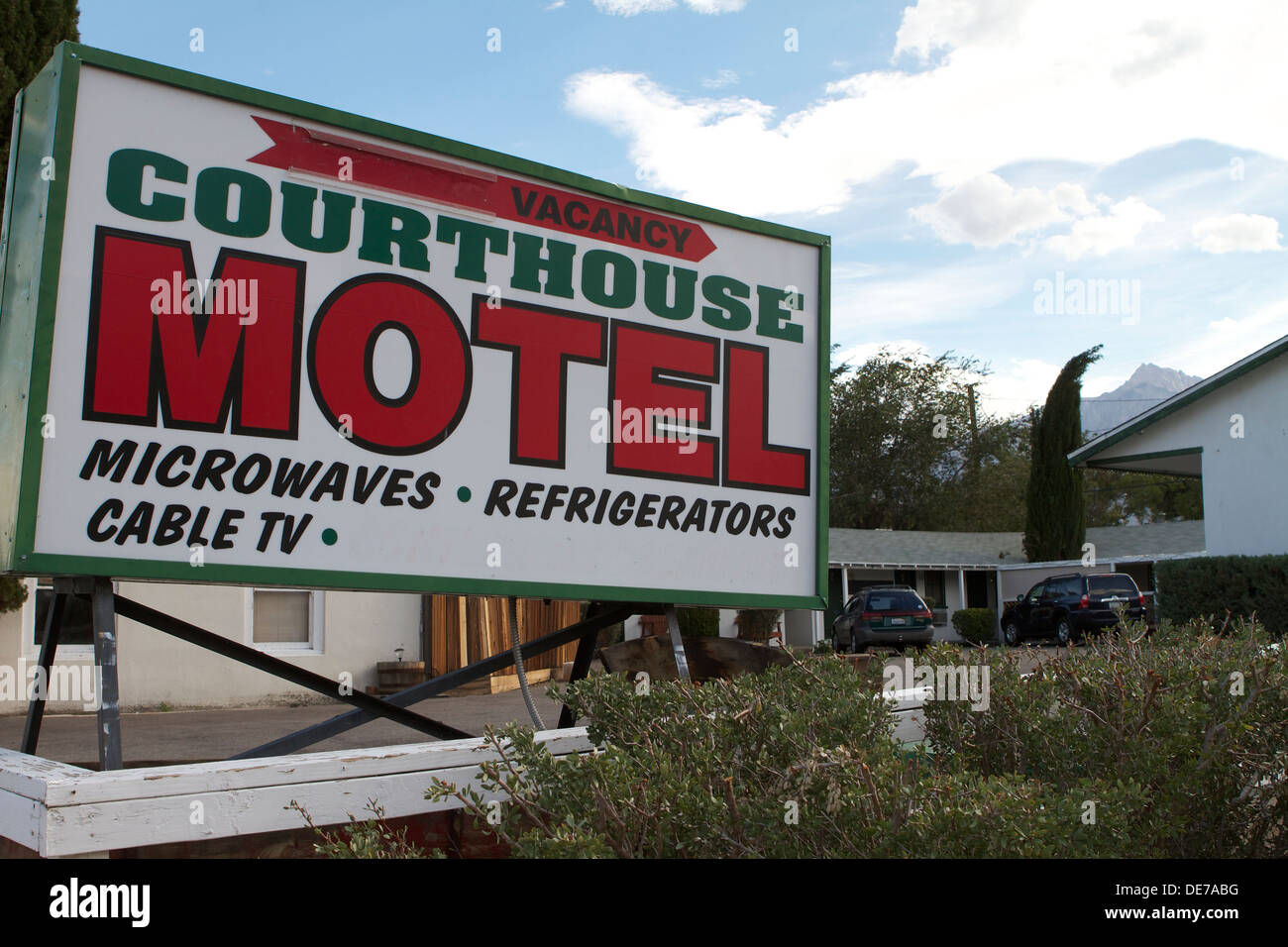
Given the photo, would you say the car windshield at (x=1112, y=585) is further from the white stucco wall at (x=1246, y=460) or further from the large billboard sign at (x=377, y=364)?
the large billboard sign at (x=377, y=364)

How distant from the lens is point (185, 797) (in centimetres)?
288

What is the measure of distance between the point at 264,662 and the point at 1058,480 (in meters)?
33.2

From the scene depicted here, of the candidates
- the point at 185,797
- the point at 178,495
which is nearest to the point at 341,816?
the point at 185,797

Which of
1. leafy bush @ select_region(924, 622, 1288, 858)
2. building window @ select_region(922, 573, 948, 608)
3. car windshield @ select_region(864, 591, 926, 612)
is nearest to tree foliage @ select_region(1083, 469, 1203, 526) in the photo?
building window @ select_region(922, 573, 948, 608)

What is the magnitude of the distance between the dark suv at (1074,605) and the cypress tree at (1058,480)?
8088 mm

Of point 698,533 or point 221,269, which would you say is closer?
point 221,269

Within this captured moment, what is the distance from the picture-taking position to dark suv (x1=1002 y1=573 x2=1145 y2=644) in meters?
23.9

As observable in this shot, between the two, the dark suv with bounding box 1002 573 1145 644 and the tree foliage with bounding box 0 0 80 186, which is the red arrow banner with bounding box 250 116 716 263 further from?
the dark suv with bounding box 1002 573 1145 644

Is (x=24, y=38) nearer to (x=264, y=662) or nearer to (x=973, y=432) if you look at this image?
(x=264, y=662)

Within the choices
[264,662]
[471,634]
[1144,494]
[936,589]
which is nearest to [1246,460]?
[471,634]

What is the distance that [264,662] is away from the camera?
169 inches

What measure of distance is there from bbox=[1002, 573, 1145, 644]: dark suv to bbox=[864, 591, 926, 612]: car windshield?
2.74 m
